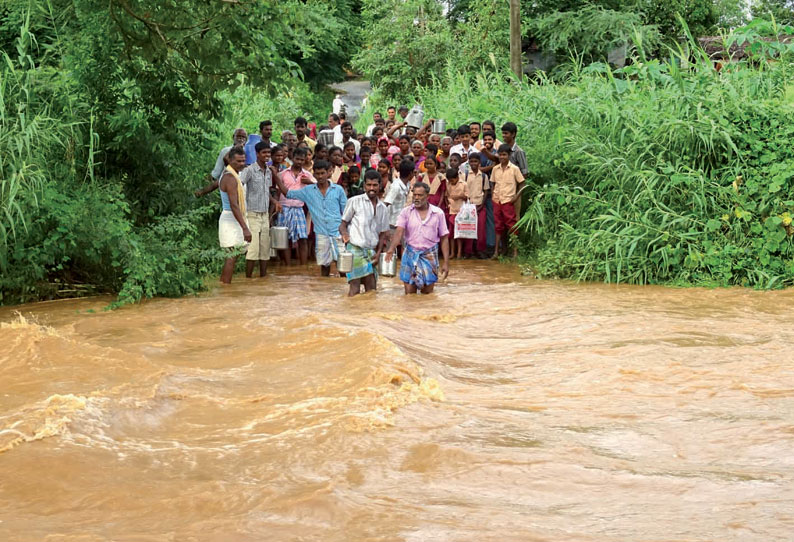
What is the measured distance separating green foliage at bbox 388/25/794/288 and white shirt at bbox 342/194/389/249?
249 cm

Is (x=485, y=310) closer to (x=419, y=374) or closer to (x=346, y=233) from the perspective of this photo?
(x=346, y=233)

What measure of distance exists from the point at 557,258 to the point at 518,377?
5.17 meters

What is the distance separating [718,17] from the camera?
103 feet

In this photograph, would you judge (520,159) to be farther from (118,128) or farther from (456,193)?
(118,128)

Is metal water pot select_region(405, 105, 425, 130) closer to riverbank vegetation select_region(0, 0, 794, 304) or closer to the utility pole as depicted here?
the utility pole

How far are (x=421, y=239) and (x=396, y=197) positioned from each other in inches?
99.2

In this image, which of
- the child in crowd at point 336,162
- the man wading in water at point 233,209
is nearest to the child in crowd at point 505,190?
the child in crowd at point 336,162

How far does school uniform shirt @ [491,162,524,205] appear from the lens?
13430 mm

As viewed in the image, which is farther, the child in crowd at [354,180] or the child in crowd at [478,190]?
the child in crowd at [478,190]

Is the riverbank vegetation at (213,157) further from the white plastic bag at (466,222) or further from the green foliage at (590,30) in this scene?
the green foliage at (590,30)

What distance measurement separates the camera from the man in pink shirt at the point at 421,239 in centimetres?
1038

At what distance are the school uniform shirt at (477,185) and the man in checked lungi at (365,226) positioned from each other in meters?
3.65

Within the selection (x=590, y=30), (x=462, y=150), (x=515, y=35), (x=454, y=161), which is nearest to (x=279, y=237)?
(x=454, y=161)

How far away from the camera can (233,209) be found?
35.8 ft
